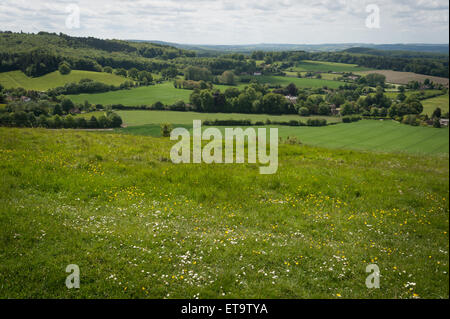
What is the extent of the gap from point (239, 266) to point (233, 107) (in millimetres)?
58763

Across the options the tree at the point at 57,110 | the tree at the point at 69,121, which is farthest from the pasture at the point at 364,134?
the tree at the point at 57,110

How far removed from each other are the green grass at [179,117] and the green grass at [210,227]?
1998 centimetres

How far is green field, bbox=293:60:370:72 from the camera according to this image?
11681 centimetres

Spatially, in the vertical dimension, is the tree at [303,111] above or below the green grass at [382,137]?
above

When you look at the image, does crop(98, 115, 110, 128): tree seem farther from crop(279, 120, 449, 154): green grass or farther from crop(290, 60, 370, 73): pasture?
crop(290, 60, 370, 73): pasture

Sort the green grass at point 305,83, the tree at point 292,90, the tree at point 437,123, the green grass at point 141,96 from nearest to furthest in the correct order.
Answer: the tree at point 437,123
the green grass at point 141,96
the tree at point 292,90
the green grass at point 305,83

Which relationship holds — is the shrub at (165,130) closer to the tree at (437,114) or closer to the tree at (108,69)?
the tree at (108,69)

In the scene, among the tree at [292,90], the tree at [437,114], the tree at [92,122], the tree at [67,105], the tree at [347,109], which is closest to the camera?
the tree at [437,114]

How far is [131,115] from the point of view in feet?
121

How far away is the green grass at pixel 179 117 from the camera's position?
119 feet

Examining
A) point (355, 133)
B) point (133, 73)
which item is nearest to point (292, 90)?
point (355, 133)

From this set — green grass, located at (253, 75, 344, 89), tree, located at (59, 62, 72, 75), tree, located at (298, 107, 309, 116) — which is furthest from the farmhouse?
green grass, located at (253, 75, 344, 89)
